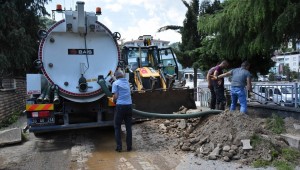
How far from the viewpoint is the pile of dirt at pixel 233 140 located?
6293 mm

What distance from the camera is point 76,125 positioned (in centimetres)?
830

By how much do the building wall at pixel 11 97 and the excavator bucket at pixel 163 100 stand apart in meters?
4.76

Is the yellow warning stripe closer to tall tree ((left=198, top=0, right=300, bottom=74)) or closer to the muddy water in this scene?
the muddy water

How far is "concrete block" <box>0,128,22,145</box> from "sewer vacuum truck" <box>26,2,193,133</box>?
90 cm

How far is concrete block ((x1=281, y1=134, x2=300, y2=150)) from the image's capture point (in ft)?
21.6

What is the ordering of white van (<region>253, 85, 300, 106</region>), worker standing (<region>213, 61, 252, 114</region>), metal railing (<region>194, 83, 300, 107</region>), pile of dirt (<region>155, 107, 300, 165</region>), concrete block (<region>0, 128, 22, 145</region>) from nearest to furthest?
pile of dirt (<region>155, 107, 300, 165</region>), concrete block (<region>0, 128, 22, 145</region>), worker standing (<region>213, 61, 252, 114</region>), metal railing (<region>194, 83, 300, 107</region>), white van (<region>253, 85, 300, 106</region>)

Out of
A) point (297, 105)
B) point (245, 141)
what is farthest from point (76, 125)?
point (297, 105)

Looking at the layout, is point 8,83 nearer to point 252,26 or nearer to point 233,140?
point 252,26

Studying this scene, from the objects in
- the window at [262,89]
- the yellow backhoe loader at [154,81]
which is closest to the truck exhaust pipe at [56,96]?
the yellow backhoe loader at [154,81]

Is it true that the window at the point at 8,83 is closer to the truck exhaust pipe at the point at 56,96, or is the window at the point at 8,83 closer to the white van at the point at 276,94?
the truck exhaust pipe at the point at 56,96

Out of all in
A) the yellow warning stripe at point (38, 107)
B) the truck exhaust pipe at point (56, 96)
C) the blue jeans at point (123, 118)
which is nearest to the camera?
the blue jeans at point (123, 118)

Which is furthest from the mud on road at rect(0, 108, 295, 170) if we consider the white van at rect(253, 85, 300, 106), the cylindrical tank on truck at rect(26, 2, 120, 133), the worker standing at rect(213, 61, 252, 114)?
the white van at rect(253, 85, 300, 106)

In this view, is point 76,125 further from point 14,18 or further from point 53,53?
point 14,18

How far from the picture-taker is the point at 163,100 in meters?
10.7
